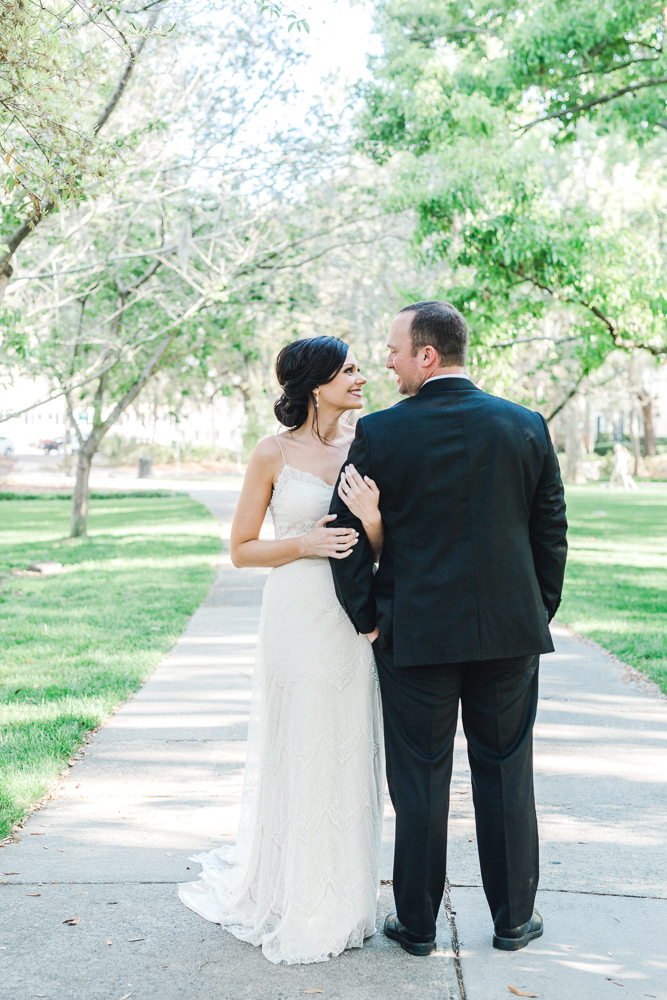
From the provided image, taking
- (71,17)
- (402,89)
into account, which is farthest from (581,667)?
(402,89)

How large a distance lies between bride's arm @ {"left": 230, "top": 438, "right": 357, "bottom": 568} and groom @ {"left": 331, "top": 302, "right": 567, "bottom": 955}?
126mm

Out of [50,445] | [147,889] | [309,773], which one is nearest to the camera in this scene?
[309,773]

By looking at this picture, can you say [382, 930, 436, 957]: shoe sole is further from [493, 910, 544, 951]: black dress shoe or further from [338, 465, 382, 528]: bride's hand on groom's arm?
[338, 465, 382, 528]: bride's hand on groom's arm

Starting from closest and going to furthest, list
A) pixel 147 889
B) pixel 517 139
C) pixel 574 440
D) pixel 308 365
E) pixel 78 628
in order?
pixel 308 365
pixel 147 889
pixel 78 628
pixel 517 139
pixel 574 440

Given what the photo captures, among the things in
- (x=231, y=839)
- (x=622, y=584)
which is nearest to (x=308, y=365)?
(x=231, y=839)

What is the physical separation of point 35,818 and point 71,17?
4035mm

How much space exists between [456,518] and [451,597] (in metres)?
0.25

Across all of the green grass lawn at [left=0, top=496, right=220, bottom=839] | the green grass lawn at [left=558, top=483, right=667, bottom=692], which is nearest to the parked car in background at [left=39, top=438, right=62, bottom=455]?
the green grass lawn at [left=0, top=496, right=220, bottom=839]

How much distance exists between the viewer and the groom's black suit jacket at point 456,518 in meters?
3.06

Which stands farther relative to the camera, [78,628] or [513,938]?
[78,628]

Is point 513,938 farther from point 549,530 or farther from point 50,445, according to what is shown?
point 50,445

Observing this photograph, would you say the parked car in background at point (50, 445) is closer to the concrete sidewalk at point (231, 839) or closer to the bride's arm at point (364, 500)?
the concrete sidewalk at point (231, 839)

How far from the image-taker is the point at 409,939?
3258 mm

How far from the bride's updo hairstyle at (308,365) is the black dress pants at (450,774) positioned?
982mm
